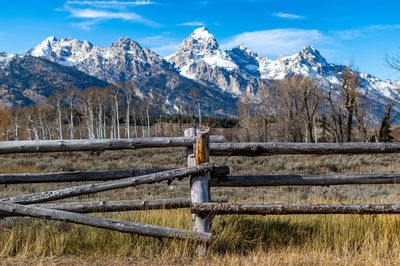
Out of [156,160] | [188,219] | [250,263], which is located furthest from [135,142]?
[156,160]

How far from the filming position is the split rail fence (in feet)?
12.7

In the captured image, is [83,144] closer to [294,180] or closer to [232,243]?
[232,243]

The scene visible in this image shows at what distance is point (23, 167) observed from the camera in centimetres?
1989

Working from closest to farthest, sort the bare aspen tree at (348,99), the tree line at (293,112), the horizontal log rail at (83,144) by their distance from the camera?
the horizontal log rail at (83,144) → the bare aspen tree at (348,99) → the tree line at (293,112)

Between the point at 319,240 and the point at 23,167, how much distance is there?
19801 millimetres

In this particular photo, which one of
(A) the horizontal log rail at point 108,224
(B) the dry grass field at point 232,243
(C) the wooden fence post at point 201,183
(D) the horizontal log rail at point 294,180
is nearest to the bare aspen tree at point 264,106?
(D) the horizontal log rail at point 294,180

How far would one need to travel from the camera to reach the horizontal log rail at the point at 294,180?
4455mm

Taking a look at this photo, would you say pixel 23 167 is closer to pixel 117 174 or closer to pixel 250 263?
pixel 117 174

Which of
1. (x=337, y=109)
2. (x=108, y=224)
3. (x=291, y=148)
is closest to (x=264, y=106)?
(x=337, y=109)

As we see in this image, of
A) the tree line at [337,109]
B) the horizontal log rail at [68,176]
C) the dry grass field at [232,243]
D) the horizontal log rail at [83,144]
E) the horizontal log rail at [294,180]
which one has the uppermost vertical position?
the tree line at [337,109]

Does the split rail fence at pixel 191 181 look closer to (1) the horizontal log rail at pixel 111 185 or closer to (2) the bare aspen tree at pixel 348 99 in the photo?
(1) the horizontal log rail at pixel 111 185

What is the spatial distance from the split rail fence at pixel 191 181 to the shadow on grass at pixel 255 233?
0.30 metres

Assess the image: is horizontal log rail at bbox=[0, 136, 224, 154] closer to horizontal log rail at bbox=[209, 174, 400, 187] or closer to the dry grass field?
horizontal log rail at bbox=[209, 174, 400, 187]

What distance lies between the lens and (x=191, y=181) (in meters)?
4.01
